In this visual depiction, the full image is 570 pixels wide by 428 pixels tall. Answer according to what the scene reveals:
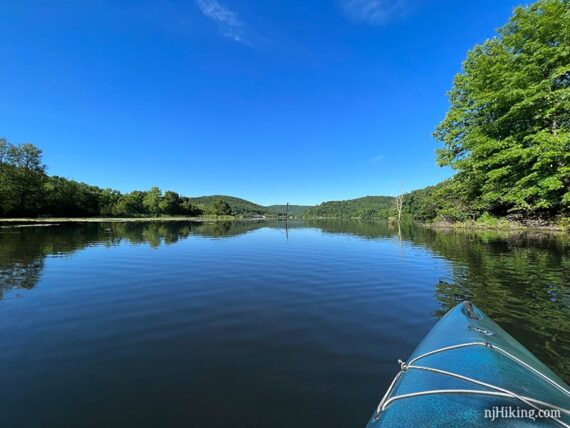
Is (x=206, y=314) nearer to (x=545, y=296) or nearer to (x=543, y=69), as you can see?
(x=545, y=296)

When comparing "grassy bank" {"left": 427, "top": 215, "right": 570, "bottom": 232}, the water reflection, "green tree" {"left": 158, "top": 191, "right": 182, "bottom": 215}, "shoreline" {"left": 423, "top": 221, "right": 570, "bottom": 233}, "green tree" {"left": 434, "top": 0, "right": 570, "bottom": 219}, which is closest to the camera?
the water reflection

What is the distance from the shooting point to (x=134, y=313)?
20.9 feet

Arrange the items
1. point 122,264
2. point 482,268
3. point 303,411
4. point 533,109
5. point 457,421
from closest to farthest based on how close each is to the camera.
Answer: point 457,421 → point 303,411 → point 482,268 → point 122,264 → point 533,109

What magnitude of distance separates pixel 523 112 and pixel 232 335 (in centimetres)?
Result: 2676

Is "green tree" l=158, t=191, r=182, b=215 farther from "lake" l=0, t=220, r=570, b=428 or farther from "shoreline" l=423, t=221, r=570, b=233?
"lake" l=0, t=220, r=570, b=428

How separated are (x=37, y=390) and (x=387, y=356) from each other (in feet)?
16.2

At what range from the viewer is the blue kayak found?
209 centimetres

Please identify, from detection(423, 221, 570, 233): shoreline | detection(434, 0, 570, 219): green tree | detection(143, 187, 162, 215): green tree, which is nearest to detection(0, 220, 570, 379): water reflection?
detection(434, 0, 570, 219): green tree

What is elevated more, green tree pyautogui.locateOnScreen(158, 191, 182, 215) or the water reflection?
green tree pyautogui.locateOnScreen(158, 191, 182, 215)

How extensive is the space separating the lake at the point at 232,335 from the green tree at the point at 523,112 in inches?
464

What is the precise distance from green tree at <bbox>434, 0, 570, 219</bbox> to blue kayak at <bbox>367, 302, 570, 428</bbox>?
70.1 ft

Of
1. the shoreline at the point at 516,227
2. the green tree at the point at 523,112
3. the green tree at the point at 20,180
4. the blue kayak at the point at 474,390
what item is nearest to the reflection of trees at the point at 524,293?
the blue kayak at the point at 474,390

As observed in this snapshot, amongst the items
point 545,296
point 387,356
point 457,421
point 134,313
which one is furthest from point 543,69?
point 134,313

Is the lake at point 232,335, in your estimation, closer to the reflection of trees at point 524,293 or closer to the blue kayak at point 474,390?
the reflection of trees at point 524,293
